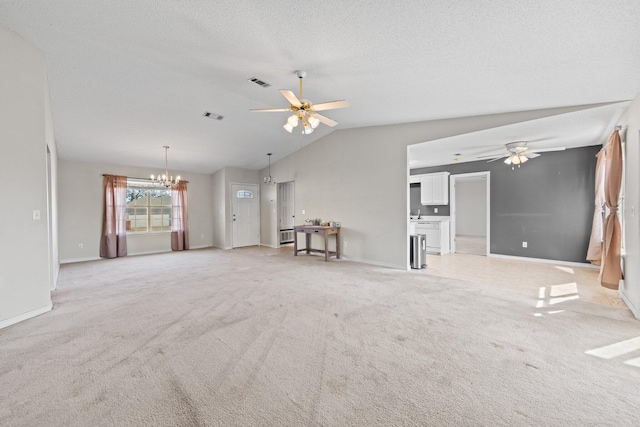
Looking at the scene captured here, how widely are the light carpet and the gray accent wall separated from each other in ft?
9.25

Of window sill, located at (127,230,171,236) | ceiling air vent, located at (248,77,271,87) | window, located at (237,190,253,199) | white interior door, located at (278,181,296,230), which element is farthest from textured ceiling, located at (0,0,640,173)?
white interior door, located at (278,181,296,230)

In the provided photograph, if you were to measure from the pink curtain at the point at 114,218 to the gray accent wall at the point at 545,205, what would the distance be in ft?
29.3

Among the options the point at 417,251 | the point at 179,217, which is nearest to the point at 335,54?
the point at 417,251

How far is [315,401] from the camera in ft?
5.44

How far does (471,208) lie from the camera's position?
426 inches

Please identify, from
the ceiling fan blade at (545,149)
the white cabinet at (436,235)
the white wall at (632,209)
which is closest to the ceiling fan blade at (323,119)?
the white wall at (632,209)

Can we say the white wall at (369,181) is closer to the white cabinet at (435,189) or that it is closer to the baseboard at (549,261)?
the white cabinet at (435,189)

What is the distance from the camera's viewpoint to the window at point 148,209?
7293 millimetres

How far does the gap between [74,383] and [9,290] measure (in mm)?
1890

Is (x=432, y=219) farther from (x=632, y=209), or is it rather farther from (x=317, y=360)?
(x=317, y=360)

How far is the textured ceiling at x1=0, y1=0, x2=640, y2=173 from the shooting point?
2.14 meters

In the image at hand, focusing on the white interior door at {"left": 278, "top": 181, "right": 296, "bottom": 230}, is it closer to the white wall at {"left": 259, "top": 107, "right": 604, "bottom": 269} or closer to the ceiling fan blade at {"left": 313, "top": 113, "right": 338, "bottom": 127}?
the white wall at {"left": 259, "top": 107, "right": 604, "bottom": 269}

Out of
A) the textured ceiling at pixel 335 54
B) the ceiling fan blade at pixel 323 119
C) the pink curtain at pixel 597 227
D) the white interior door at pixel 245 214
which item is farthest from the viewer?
the white interior door at pixel 245 214

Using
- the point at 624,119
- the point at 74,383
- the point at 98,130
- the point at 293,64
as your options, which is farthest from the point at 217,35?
the point at 624,119
